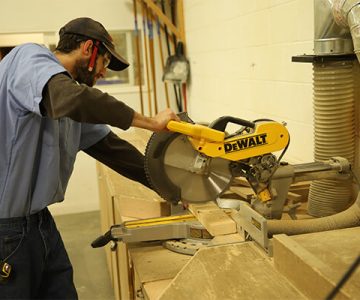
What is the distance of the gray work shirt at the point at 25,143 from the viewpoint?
1.48m

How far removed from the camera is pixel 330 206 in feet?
5.31

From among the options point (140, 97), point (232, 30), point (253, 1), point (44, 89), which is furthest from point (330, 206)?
point (140, 97)

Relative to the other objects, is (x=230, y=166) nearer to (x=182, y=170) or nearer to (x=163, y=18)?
(x=182, y=170)

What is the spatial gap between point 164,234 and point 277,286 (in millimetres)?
608

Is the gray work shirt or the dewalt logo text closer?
the dewalt logo text

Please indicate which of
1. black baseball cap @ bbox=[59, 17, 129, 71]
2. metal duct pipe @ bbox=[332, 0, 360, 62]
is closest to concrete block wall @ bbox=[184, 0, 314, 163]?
metal duct pipe @ bbox=[332, 0, 360, 62]

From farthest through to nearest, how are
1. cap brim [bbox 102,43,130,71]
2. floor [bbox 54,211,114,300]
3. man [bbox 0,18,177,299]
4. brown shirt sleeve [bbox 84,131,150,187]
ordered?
floor [bbox 54,211,114,300] < brown shirt sleeve [bbox 84,131,150,187] < cap brim [bbox 102,43,130,71] < man [bbox 0,18,177,299]

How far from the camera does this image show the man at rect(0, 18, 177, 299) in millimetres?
1361

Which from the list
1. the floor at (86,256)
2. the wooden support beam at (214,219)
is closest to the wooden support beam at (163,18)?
the floor at (86,256)

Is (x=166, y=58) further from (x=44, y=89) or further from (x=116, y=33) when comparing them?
(x=44, y=89)

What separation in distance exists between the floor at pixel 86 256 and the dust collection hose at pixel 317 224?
205cm

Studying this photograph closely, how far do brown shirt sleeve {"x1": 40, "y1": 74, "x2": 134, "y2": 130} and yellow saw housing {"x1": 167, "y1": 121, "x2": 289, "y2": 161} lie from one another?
0.50ft

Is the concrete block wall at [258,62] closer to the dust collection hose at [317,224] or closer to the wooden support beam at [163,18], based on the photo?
the wooden support beam at [163,18]

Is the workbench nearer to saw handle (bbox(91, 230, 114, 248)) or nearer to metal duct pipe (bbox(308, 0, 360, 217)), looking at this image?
saw handle (bbox(91, 230, 114, 248))
